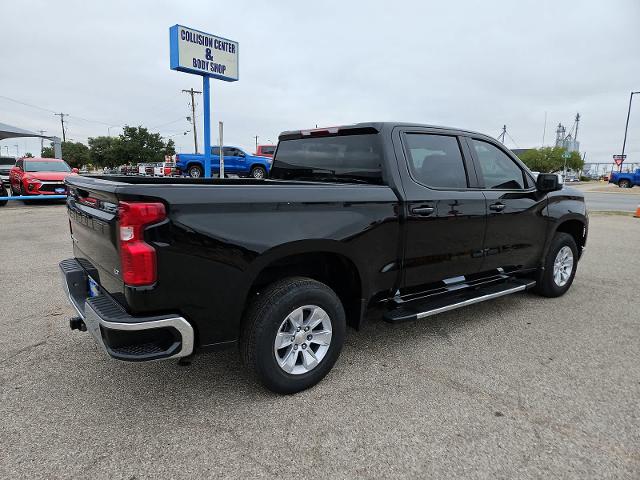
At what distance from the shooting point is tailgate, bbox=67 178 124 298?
244 cm

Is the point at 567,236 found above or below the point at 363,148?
below

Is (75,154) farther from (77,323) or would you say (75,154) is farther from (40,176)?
(77,323)

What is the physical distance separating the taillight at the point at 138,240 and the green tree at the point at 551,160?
9484 centimetres

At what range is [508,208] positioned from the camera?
4180 millimetres

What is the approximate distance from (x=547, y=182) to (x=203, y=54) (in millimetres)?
13219

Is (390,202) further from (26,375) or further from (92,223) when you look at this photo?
(26,375)

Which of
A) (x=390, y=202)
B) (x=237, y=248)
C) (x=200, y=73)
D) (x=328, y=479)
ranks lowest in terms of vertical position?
Answer: (x=328, y=479)

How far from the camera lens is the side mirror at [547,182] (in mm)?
4465

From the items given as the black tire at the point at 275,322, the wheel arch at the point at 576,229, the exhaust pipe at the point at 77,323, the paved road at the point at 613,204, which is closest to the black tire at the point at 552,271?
the wheel arch at the point at 576,229

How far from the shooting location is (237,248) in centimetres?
254

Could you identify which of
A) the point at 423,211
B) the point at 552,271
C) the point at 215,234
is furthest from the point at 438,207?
the point at 552,271

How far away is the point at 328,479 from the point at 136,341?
48.9 inches

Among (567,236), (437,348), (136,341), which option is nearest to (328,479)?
(136,341)

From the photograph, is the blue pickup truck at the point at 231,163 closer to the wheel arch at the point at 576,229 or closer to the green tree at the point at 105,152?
the wheel arch at the point at 576,229
